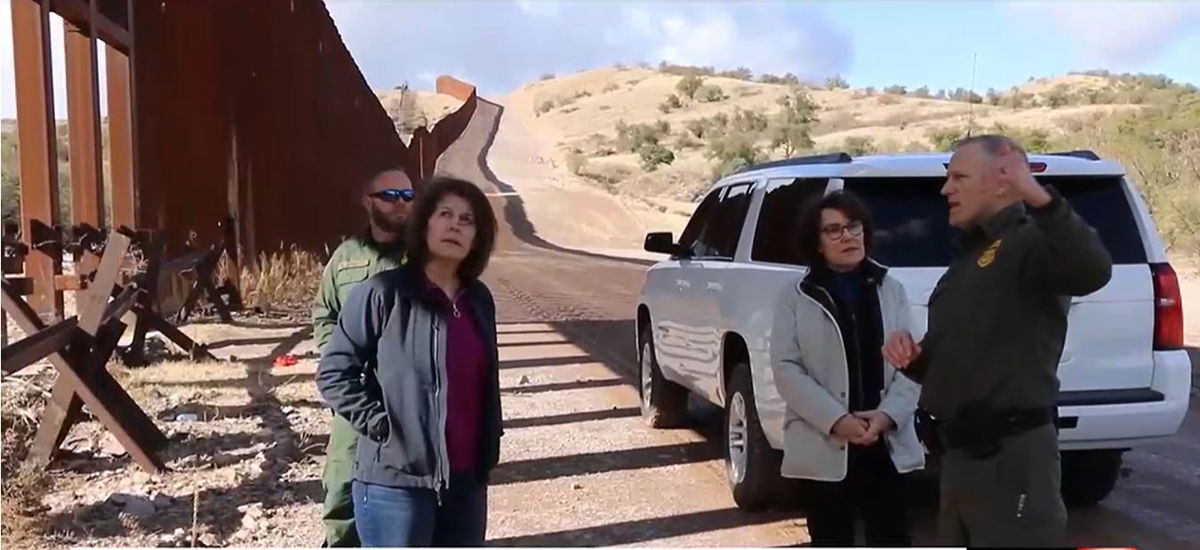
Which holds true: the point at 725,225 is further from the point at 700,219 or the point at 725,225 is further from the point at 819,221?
the point at 819,221

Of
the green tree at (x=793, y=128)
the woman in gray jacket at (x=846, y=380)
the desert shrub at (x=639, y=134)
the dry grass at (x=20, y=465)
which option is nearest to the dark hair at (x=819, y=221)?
the woman in gray jacket at (x=846, y=380)

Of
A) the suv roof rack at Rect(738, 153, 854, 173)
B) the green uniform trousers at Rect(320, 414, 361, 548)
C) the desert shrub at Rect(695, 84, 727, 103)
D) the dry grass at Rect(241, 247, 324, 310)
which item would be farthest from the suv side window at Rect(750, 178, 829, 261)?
the desert shrub at Rect(695, 84, 727, 103)

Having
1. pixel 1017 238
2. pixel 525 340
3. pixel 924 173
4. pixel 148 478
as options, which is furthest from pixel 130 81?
pixel 1017 238

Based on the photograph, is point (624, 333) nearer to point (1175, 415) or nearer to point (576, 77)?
point (1175, 415)

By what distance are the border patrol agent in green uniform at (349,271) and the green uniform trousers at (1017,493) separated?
2.18 meters

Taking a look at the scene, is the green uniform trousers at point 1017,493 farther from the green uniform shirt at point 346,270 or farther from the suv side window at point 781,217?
the suv side window at point 781,217

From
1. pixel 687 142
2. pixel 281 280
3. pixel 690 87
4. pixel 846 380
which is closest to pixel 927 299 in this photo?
pixel 846 380

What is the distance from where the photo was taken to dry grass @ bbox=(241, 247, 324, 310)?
1506cm

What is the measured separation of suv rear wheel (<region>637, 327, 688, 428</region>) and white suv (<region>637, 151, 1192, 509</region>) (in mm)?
1784

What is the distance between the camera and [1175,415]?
5594 mm

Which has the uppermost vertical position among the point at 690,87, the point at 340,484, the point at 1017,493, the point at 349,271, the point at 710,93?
the point at 690,87

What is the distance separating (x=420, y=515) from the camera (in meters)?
3.52

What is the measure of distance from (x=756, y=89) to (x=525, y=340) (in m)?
80.0

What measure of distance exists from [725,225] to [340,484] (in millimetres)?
3310
